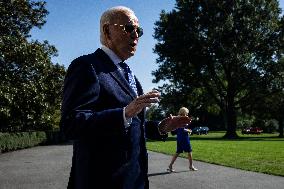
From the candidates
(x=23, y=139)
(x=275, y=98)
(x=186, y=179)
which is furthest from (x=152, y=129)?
(x=275, y=98)

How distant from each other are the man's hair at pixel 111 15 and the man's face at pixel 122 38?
0.09 feet

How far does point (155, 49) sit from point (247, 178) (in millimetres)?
39424

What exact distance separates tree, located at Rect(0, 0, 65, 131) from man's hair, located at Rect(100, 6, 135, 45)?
2535cm

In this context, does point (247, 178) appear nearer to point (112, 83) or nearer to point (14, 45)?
point (112, 83)

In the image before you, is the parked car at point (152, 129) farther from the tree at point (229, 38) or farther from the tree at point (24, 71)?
the tree at point (229, 38)

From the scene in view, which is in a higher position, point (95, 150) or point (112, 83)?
point (112, 83)

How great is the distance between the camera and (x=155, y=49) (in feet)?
160

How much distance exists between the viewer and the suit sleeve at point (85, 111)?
2.23 m

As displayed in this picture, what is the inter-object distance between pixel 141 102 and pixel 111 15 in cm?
80

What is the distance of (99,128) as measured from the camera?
2250 millimetres

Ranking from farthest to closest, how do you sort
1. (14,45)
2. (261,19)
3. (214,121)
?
(214,121), (261,19), (14,45)

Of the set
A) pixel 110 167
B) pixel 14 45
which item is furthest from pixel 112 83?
pixel 14 45

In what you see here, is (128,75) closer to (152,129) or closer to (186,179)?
(152,129)

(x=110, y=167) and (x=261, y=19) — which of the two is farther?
(x=261, y=19)
